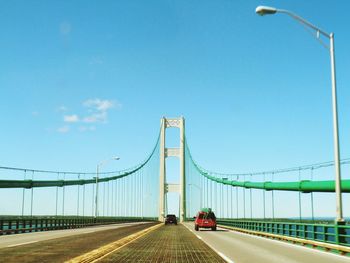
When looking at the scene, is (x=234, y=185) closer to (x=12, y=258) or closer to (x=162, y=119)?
(x=162, y=119)

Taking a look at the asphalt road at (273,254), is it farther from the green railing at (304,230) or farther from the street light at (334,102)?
the street light at (334,102)

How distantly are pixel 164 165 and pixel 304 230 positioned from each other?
7427 centimetres

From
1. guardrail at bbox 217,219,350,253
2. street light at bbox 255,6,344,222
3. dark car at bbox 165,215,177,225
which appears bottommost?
dark car at bbox 165,215,177,225

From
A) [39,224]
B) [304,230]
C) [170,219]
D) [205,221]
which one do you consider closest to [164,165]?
[170,219]

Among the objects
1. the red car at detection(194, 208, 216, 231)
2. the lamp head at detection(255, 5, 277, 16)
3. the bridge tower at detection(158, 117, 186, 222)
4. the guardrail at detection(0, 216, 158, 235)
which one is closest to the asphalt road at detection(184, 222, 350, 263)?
the lamp head at detection(255, 5, 277, 16)

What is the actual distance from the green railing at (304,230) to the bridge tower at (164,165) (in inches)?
1700

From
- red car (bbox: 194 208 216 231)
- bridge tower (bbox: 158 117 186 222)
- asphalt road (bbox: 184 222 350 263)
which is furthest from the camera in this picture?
bridge tower (bbox: 158 117 186 222)

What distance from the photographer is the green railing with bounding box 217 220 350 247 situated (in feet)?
59.6

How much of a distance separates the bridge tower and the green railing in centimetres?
4319

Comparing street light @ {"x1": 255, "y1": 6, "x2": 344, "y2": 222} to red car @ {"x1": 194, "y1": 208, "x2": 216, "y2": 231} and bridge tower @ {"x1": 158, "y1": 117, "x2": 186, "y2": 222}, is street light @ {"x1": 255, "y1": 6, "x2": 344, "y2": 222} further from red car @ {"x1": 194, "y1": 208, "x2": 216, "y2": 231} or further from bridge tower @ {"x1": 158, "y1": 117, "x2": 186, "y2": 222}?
bridge tower @ {"x1": 158, "y1": 117, "x2": 186, "y2": 222}

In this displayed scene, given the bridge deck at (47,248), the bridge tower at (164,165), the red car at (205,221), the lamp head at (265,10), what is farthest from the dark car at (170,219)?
the lamp head at (265,10)

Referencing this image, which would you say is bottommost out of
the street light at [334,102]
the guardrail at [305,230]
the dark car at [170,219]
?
the dark car at [170,219]

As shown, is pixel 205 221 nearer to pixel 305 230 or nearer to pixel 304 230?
pixel 304 230

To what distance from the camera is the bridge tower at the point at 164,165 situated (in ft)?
303
